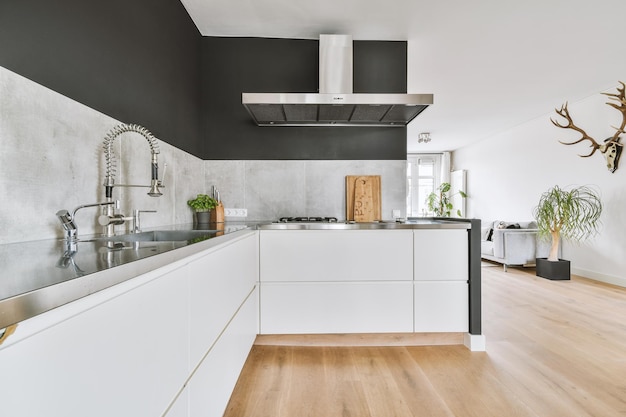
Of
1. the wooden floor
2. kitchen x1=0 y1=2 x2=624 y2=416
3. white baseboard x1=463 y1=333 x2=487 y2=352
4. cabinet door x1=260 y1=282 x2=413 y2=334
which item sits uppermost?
kitchen x1=0 y1=2 x2=624 y2=416

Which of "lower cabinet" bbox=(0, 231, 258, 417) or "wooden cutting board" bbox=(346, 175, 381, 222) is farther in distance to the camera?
"wooden cutting board" bbox=(346, 175, 381, 222)

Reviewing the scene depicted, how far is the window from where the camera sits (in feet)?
33.6

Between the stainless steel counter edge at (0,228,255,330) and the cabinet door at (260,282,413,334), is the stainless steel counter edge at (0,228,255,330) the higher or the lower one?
the higher one

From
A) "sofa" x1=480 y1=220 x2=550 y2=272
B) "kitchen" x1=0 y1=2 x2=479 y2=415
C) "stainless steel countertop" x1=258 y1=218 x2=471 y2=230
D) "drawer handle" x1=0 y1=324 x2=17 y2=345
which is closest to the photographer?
"drawer handle" x1=0 y1=324 x2=17 y2=345

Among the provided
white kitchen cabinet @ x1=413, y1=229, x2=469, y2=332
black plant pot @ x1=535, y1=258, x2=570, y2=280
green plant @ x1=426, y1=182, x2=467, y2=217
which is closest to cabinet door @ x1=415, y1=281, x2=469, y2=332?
white kitchen cabinet @ x1=413, y1=229, x2=469, y2=332

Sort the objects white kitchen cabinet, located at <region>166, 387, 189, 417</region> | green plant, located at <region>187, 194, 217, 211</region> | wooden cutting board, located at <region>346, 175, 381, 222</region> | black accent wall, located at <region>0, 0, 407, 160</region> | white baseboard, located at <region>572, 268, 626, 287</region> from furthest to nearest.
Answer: white baseboard, located at <region>572, 268, 626, 287</region> < wooden cutting board, located at <region>346, 175, 381, 222</region> < green plant, located at <region>187, 194, 217, 211</region> < black accent wall, located at <region>0, 0, 407, 160</region> < white kitchen cabinet, located at <region>166, 387, 189, 417</region>

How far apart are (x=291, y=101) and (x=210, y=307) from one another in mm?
1637

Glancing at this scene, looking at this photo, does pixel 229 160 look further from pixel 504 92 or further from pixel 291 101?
pixel 504 92

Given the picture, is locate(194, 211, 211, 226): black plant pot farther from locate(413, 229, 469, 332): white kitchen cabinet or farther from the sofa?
the sofa

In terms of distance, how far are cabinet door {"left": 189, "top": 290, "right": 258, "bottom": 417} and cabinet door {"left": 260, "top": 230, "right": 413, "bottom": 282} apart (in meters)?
0.46

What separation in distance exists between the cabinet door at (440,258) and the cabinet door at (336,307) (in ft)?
0.55

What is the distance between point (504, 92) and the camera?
4641mm

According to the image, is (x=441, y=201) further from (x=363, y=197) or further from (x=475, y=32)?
(x=363, y=197)

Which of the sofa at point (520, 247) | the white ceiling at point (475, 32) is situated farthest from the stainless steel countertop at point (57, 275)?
the sofa at point (520, 247)
